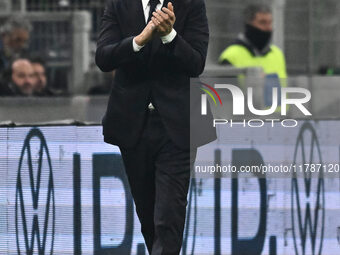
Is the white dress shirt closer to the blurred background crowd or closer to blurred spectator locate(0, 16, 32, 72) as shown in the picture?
the blurred background crowd

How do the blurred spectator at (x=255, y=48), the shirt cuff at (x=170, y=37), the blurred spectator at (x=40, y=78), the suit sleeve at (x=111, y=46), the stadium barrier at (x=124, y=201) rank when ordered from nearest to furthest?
the shirt cuff at (x=170, y=37) < the suit sleeve at (x=111, y=46) < the stadium barrier at (x=124, y=201) < the blurred spectator at (x=255, y=48) < the blurred spectator at (x=40, y=78)

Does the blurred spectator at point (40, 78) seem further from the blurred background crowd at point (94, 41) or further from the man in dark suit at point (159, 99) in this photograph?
the man in dark suit at point (159, 99)

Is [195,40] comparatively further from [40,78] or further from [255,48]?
[40,78]

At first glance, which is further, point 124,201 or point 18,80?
point 18,80

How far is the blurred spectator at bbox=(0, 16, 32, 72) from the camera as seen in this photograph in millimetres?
10805

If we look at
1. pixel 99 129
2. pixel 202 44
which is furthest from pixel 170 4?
pixel 99 129

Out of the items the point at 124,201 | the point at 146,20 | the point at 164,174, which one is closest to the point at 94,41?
the point at 124,201

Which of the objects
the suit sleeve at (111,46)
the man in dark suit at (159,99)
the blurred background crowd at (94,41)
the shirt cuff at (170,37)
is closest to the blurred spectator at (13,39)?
the blurred background crowd at (94,41)

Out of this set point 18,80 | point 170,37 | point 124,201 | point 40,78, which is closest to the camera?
point 170,37

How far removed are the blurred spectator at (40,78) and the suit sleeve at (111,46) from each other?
465cm

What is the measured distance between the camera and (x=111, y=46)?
18.7 feet

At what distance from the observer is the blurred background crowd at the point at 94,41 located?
33.9ft

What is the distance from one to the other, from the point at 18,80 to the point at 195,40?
4.97 m

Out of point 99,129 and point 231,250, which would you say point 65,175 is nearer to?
point 99,129
